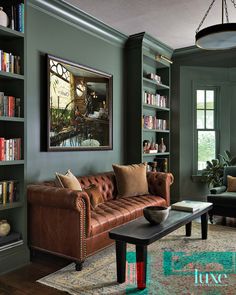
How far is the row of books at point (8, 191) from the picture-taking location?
299cm

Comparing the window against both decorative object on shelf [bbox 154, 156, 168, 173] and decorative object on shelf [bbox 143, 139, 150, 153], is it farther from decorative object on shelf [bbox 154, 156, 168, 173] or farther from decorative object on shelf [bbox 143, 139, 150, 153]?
decorative object on shelf [bbox 143, 139, 150, 153]

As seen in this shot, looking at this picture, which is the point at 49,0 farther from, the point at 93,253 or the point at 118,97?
the point at 93,253

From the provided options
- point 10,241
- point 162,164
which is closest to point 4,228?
point 10,241

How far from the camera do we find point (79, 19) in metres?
4.23

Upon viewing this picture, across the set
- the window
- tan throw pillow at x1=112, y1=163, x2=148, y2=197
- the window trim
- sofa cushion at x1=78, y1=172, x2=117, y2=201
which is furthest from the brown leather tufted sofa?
the window

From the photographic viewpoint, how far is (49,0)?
12.2 ft

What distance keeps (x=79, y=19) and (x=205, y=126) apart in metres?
3.50

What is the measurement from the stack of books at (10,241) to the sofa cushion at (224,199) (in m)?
2.88

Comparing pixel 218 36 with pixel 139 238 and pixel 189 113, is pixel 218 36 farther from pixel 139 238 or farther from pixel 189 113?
pixel 189 113

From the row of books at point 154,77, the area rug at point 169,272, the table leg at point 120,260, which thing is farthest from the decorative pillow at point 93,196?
the row of books at point 154,77

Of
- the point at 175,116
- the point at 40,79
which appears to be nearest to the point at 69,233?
the point at 40,79

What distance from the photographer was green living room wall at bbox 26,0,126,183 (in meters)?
3.64

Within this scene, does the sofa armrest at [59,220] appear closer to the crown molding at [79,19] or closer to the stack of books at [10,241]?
the stack of books at [10,241]

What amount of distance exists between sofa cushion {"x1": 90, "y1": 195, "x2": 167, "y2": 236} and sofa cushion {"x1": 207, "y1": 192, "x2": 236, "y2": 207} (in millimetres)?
777
